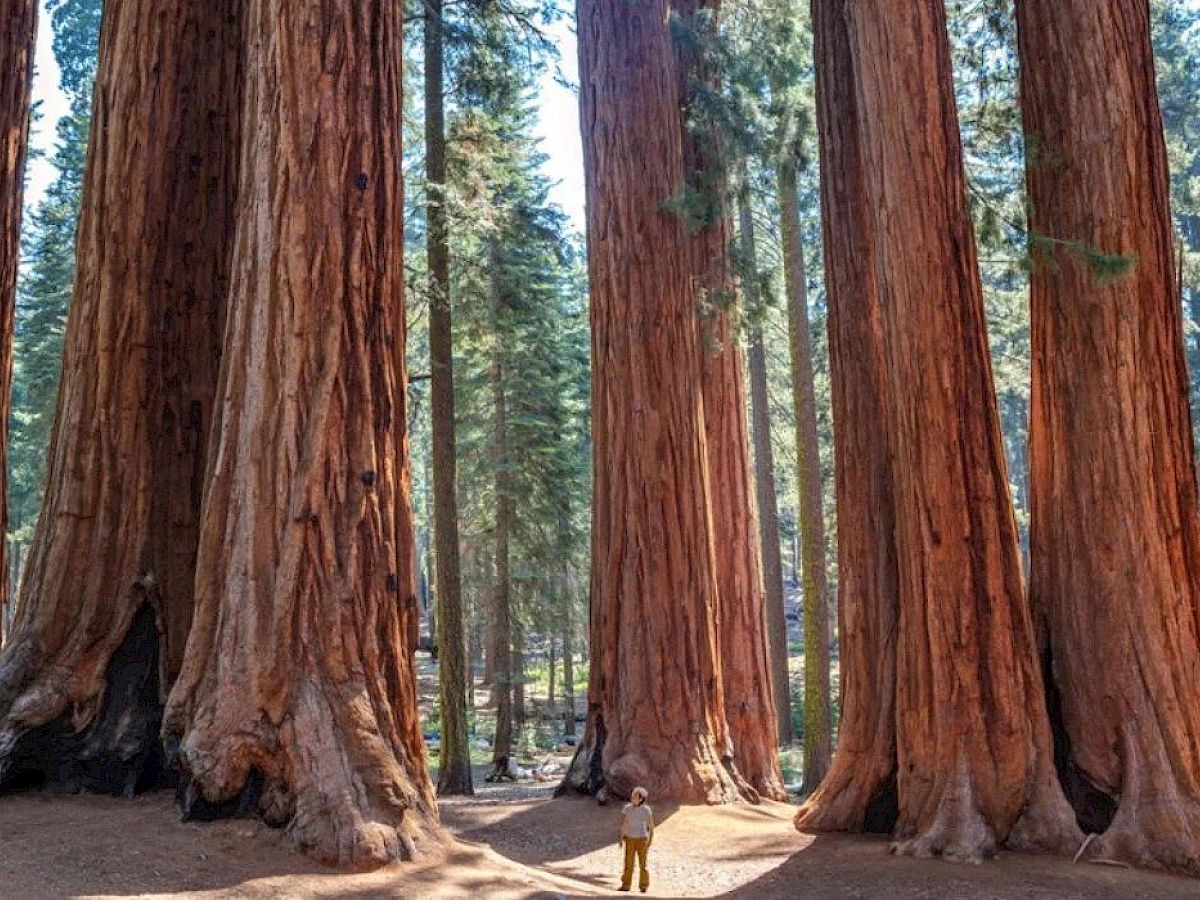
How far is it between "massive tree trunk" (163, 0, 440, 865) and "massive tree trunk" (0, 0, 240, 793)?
0.91 meters

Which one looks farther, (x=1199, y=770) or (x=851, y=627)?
(x=851, y=627)

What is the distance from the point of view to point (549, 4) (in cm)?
1513

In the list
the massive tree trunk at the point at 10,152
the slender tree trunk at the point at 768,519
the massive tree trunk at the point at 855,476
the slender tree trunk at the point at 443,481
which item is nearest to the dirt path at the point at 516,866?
the massive tree trunk at the point at 855,476

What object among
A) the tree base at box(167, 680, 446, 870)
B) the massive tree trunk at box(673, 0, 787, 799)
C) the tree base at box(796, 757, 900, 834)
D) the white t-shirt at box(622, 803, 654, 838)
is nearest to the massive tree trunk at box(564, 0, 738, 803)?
the massive tree trunk at box(673, 0, 787, 799)

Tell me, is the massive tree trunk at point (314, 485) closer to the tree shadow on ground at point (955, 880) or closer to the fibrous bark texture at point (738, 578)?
the tree shadow on ground at point (955, 880)

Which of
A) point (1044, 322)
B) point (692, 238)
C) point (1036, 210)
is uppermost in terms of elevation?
point (692, 238)

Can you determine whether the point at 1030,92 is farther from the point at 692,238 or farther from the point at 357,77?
the point at 357,77

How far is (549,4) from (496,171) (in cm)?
227

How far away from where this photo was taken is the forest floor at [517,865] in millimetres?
5430

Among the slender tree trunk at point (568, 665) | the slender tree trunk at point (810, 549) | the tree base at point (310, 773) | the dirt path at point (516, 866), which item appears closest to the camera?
the dirt path at point (516, 866)

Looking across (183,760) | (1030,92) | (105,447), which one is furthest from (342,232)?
(1030,92)

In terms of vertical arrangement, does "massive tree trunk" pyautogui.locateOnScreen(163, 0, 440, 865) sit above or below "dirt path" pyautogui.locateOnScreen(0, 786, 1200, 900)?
above

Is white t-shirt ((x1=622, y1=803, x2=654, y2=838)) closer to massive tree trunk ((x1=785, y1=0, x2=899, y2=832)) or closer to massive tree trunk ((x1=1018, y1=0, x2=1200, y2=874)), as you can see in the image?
massive tree trunk ((x1=785, y1=0, x2=899, y2=832))

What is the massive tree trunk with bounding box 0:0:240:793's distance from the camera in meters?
7.08
